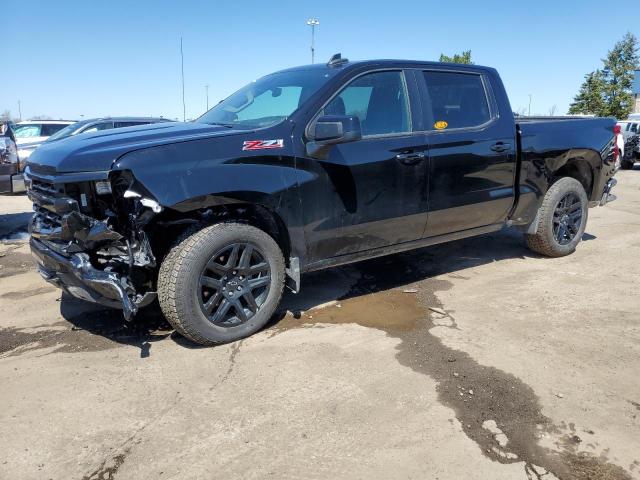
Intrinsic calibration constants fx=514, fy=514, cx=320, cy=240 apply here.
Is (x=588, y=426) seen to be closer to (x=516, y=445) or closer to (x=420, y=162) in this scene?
(x=516, y=445)

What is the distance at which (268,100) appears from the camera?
427 cm

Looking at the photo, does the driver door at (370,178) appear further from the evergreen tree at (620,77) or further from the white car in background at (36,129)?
the evergreen tree at (620,77)

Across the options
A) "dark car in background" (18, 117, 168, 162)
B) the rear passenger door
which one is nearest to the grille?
the rear passenger door

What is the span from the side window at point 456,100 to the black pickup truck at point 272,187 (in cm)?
1

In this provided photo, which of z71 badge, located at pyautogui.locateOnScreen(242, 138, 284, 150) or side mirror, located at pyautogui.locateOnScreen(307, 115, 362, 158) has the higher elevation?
side mirror, located at pyautogui.locateOnScreen(307, 115, 362, 158)

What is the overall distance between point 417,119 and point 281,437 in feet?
9.31

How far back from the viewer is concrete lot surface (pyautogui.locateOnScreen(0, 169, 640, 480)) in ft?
7.96

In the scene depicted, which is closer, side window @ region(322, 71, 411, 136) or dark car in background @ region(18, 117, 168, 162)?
side window @ region(322, 71, 411, 136)

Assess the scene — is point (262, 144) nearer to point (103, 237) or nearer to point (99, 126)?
point (103, 237)

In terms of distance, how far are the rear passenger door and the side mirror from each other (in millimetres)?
950

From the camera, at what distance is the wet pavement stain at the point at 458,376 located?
7.90ft

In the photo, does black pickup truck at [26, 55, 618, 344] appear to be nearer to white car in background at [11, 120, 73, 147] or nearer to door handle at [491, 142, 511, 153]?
door handle at [491, 142, 511, 153]

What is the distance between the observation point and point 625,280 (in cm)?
505

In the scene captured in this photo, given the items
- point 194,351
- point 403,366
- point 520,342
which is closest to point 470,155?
point 520,342
